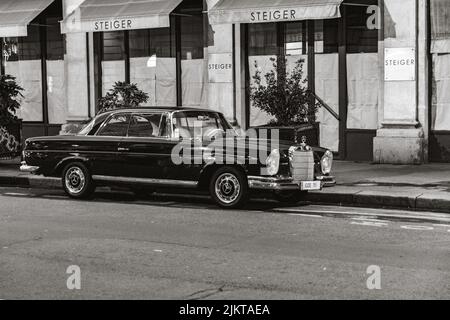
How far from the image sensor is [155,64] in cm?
1986

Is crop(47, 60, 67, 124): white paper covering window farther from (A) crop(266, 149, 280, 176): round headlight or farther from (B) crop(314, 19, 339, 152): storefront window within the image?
(A) crop(266, 149, 280, 176): round headlight

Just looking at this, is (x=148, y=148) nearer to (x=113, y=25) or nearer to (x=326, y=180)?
(x=326, y=180)

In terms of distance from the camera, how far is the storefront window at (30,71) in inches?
853

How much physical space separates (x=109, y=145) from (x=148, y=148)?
2.46 ft

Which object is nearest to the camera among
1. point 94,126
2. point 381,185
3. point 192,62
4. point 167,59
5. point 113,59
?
point 94,126

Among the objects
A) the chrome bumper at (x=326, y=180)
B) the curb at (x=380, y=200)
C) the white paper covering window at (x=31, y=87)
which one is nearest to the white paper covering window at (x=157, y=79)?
the white paper covering window at (x=31, y=87)

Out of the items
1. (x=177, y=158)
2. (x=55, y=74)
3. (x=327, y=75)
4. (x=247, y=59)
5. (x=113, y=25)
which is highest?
(x=113, y=25)

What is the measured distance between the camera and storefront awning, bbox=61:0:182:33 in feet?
59.5

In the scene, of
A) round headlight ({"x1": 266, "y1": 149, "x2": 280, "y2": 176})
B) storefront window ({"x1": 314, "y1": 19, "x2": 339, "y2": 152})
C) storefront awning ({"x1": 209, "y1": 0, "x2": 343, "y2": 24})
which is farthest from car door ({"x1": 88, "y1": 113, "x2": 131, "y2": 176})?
storefront window ({"x1": 314, "y1": 19, "x2": 339, "y2": 152})

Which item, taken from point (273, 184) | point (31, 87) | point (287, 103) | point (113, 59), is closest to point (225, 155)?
point (273, 184)

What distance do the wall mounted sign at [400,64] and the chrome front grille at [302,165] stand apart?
5.46 meters

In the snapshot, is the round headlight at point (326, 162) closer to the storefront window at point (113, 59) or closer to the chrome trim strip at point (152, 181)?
the chrome trim strip at point (152, 181)

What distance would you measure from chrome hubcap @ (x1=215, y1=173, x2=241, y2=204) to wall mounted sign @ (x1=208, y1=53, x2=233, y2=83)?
7.10 meters
